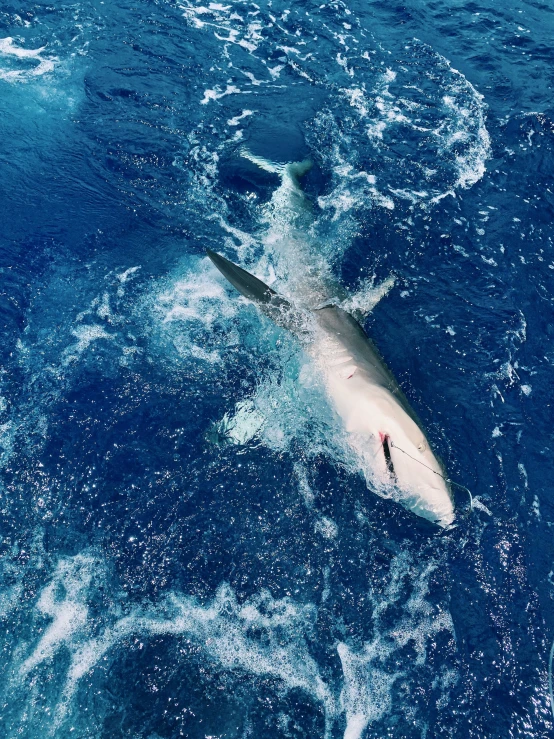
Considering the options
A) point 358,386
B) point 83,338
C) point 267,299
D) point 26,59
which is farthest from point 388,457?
point 26,59

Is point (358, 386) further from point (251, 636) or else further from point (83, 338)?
point (83, 338)

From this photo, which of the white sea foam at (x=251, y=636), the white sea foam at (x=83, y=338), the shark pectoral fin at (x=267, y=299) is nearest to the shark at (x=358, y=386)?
the shark pectoral fin at (x=267, y=299)

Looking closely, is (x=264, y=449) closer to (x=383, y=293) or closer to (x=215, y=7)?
(x=383, y=293)

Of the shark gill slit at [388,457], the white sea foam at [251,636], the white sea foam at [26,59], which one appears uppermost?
the white sea foam at [26,59]

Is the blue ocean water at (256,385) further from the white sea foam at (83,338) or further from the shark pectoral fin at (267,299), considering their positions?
the shark pectoral fin at (267,299)

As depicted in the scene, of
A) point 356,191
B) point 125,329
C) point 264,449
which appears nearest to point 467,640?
point 264,449

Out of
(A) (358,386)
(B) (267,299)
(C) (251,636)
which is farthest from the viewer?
(B) (267,299)
